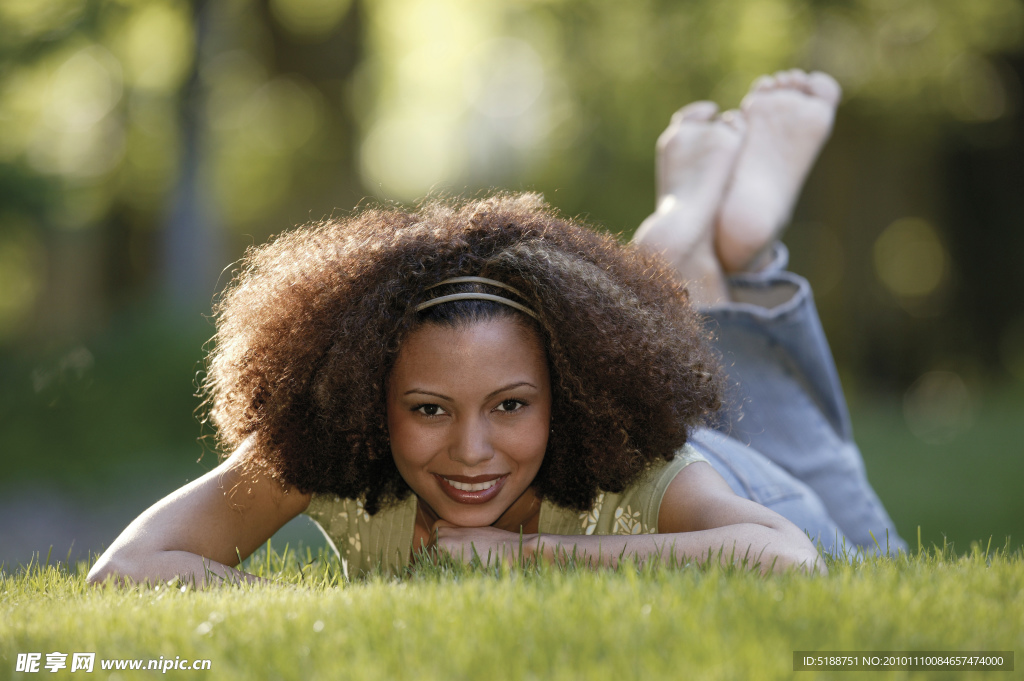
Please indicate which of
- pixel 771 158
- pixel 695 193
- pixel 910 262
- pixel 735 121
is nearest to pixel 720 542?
pixel 695 193

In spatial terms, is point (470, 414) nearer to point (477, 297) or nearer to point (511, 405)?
point (511, 405)

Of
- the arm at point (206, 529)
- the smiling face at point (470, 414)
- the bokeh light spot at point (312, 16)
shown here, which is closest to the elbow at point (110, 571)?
the arm at point (206, 529)

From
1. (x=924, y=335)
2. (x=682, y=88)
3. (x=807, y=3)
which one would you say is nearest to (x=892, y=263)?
(x=924, y=335)

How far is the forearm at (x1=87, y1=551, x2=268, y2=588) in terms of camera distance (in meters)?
2.72

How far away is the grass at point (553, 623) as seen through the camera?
171 cm

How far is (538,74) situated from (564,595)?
2221cm

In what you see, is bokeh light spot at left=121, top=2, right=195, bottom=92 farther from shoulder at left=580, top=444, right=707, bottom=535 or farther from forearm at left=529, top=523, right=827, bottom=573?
forearm at left=529, top=523, right=827, bottom=573

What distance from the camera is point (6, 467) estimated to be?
9.40 metres

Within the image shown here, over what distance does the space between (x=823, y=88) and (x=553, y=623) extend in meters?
4.27

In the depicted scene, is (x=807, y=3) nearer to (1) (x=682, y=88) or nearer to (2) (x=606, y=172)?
(1) (x=682, y=88)

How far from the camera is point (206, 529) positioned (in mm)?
3004

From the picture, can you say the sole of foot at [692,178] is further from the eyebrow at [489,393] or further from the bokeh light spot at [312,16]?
the bokeh light spot at [312,16]

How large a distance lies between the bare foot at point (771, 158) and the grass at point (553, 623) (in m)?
2.55

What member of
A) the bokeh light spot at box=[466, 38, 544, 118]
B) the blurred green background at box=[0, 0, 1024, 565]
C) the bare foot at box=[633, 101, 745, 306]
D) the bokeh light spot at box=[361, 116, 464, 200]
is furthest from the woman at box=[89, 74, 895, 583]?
the bokeh light spot at box=[361, 116, 464, 200]
